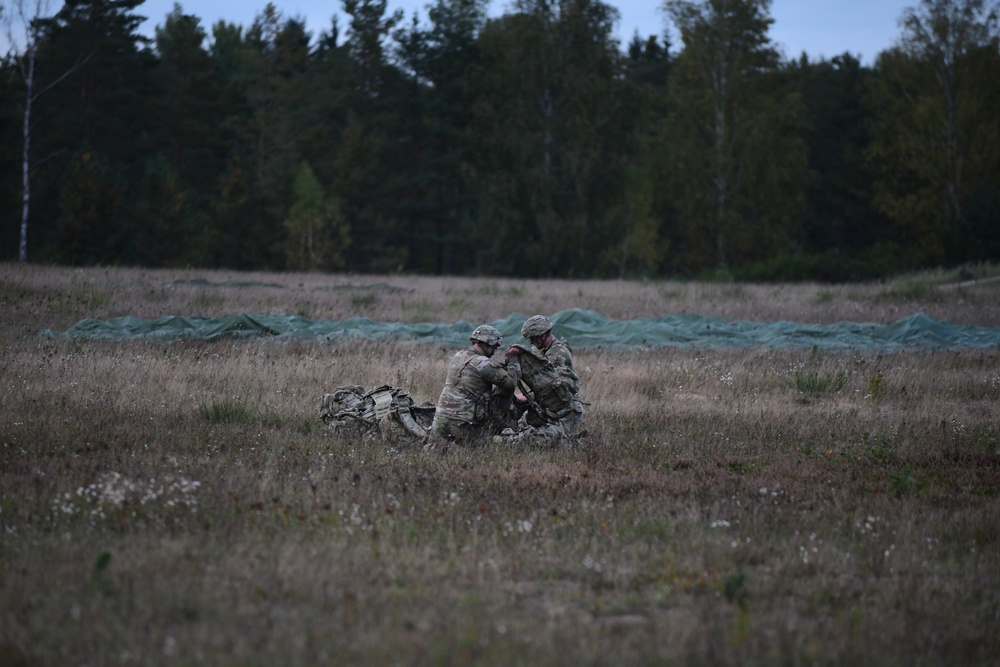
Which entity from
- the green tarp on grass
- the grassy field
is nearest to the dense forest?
the green tarp on grass

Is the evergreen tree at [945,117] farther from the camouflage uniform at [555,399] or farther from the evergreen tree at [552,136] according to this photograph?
the camouflage uniform at [555,399]

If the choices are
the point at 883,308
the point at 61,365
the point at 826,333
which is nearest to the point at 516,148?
the point at 883,308

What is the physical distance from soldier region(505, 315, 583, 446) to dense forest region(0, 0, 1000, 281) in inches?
1099

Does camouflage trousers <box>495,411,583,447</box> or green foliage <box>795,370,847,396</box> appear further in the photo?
green foliage <box>795,370,847,396</box>

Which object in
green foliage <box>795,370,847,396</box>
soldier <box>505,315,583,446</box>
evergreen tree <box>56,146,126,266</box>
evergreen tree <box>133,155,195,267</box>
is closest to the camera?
soldier <box>505,315,583,446</box>

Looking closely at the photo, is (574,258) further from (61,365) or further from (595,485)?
(595,485)

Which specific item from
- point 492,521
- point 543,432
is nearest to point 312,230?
point 543,432

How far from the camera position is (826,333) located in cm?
1833

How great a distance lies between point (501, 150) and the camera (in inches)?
1805

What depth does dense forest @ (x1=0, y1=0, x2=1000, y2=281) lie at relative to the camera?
3859cm

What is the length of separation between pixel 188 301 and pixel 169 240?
1878 centimetres

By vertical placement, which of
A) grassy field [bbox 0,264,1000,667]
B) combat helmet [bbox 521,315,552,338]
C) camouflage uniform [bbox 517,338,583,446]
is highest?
combat helmet [bbox 521,315,552,338]

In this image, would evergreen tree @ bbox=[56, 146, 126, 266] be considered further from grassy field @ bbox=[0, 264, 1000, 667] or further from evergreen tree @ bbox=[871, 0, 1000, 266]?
evergreen tree @ bbox=[871, 0, 1000, 266]

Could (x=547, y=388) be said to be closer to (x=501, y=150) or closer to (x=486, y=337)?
(x=486, y=337)
